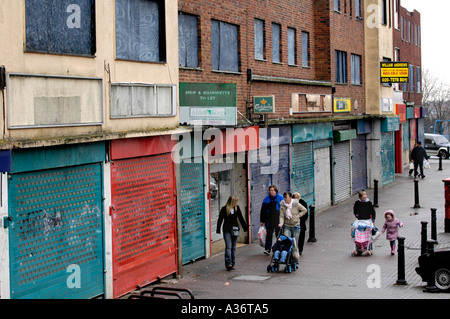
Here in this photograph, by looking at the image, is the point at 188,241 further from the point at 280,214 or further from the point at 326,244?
the point at 326,244

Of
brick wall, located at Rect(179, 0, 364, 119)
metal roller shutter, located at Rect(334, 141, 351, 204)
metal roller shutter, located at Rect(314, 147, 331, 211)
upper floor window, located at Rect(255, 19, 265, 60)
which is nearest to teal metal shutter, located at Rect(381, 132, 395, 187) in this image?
brick wall, located at Rect(179, 0, 364, 119)

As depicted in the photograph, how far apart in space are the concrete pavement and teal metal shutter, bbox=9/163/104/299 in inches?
89.5

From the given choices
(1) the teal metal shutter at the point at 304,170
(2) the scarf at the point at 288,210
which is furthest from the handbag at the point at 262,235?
(1) the teal metal shutter at the point at 304,170

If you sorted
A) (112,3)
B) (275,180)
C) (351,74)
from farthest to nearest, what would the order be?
(351,74) < (275,180) < (112,3)

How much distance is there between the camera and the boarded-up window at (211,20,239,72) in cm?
1805

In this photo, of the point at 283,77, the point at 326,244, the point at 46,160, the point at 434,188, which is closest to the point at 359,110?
the point at 434,188

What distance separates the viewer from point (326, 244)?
18922mm

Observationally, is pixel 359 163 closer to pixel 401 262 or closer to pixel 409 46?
pixel 409 46

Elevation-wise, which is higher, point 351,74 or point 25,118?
point 351,74

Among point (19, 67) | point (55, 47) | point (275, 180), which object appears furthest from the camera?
point (275, 180)

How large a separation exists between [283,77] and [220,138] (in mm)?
6262

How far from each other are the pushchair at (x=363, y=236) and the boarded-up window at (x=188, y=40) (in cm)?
585

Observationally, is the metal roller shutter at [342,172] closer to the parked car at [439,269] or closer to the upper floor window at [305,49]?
the upper floor window at [305,49]

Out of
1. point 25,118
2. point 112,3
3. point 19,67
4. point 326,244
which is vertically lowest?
point 326,244
